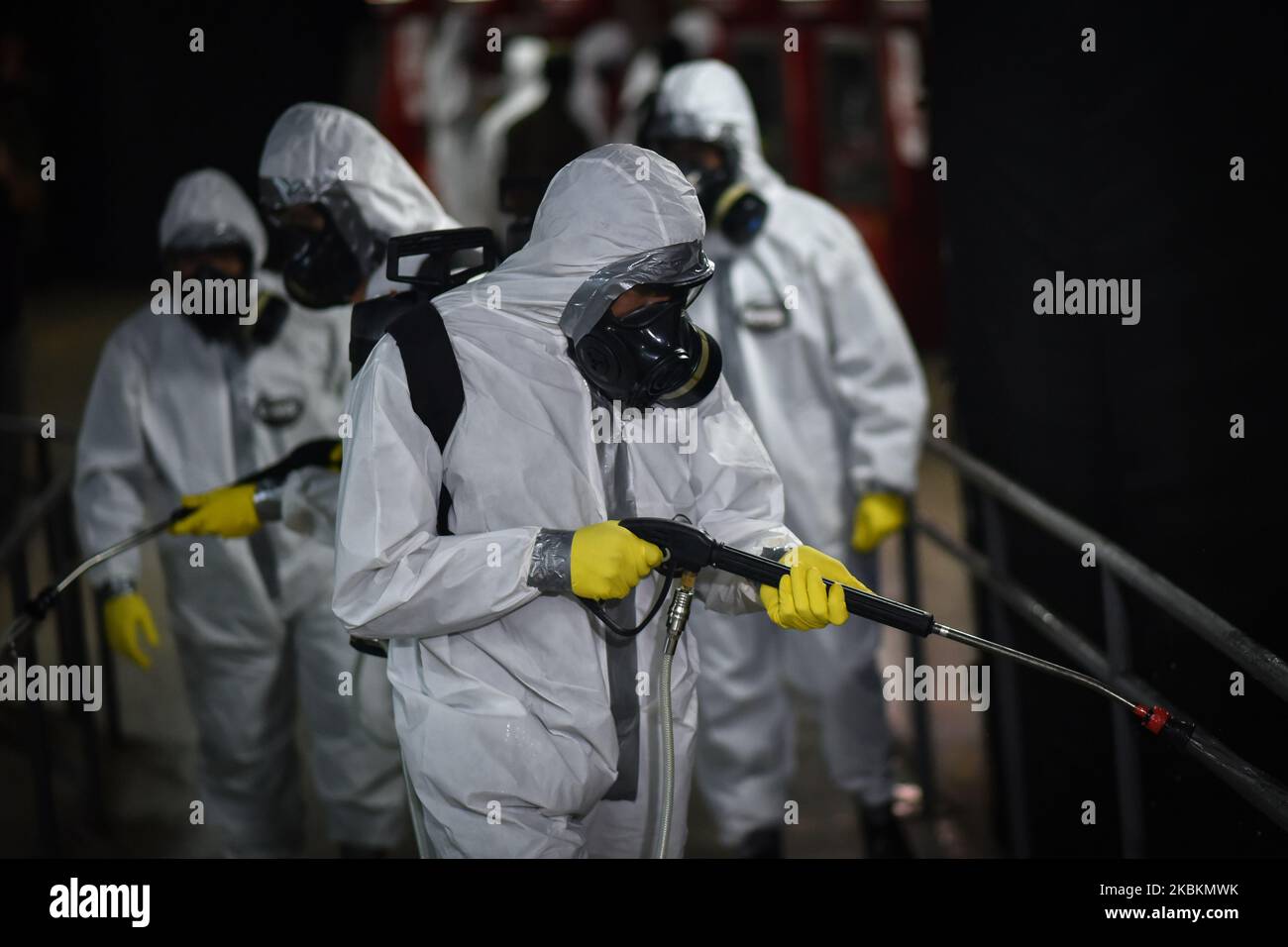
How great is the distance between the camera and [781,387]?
3.61 m

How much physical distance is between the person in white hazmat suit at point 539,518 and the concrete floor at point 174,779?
5.21 feet

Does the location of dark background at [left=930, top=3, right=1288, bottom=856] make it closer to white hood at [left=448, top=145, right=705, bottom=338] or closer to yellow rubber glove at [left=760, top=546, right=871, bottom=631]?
yellow rubber glove at [left=760, top=546, right=871, bottom=631]

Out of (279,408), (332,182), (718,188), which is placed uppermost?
(718,188)

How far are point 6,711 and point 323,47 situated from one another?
202 centimetres

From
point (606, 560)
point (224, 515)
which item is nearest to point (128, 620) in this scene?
point (224, 515)

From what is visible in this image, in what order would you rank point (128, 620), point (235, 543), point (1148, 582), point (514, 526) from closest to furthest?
point (514, 526) → point (1148, 582) → point (128, 620) → point (235, 543)

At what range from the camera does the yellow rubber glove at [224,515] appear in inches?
119

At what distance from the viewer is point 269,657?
3428 millimetres

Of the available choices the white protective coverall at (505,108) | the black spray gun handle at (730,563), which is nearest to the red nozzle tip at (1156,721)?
the black spray gun handle at (730,563)

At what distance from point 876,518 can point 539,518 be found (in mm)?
1379

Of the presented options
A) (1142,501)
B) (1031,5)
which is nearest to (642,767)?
Answer: (1142,501)

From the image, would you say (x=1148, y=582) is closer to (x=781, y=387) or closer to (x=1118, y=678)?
(x=1118, y=678)

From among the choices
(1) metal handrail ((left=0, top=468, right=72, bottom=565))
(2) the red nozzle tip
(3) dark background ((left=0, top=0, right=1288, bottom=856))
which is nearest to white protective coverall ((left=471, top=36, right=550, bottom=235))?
(3) dark background ((left=0, top=0, right=1288, bottom=856))

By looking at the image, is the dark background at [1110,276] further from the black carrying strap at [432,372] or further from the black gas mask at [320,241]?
the black carrying strap at [432,372]
